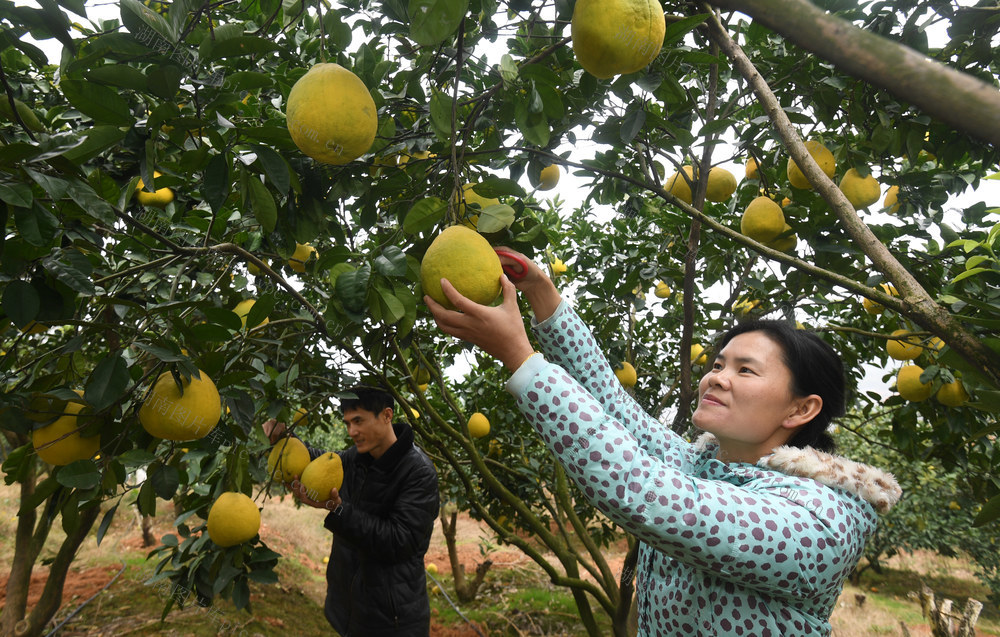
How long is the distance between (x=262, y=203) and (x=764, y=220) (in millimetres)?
1637

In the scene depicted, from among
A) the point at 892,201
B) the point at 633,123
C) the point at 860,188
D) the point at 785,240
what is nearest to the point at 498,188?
the point at 633,123

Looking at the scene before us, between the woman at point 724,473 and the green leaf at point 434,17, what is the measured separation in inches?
15.3

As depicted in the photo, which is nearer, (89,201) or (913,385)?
(89,201)

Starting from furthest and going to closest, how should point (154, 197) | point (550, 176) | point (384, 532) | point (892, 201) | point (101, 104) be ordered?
point (550, 176)
point (384, 532)
point (892, 201)
point (154, 197)
point (101, 104)

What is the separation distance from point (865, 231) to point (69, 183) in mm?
1362

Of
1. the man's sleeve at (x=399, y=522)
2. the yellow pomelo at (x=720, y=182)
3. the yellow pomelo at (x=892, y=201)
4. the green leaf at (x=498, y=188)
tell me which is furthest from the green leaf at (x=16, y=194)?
the yellow pomelo at (x=892, y=201)

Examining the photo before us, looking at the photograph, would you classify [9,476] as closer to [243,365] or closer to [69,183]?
[243,365]

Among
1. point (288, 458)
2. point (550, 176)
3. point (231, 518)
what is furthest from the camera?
point (550, 176)

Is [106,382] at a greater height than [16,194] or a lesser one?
lesser

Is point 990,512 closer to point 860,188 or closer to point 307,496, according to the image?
point 860,188

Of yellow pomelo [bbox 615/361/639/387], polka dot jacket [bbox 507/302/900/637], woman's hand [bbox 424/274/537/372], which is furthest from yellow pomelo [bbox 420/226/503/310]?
yellow pomelo [bbox 615/361/639/387]

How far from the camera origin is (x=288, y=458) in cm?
242

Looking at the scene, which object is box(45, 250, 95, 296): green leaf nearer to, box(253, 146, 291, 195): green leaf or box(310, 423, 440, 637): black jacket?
box(253, 146, 291, 195): green leaf

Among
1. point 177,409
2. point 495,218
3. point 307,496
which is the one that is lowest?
point 307,496
